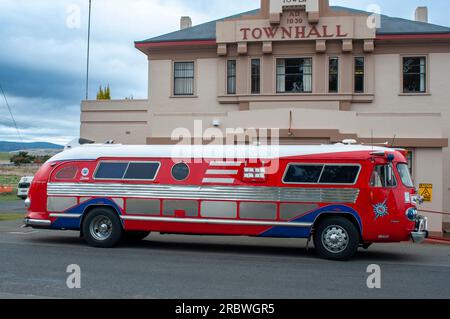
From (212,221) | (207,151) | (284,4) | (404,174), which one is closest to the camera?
(404,174)

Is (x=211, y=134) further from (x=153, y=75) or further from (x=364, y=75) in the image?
(x=364, y=75)

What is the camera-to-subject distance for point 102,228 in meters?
13.6

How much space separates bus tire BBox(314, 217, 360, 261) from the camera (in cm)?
1198

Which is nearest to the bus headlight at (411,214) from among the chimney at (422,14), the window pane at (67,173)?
the window pane at (67,173)

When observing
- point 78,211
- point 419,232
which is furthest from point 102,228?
point 419,232

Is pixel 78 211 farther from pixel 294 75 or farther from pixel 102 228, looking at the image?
pixel 294 75

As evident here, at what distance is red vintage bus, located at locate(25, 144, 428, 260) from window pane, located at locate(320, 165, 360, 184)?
22 mm

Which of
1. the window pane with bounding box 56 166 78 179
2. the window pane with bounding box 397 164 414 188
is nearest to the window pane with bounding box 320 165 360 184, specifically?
the window pane with bounding box 397 164 414 188

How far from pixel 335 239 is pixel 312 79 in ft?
35.3

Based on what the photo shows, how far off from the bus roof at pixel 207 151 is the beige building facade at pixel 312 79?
6967mm

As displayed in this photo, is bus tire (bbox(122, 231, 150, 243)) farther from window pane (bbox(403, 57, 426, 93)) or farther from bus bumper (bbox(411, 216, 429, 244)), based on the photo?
window pane (bbox(403, 57, 426, 93))

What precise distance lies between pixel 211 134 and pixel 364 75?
637cm

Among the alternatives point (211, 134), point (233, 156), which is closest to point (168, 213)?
point (233, 156)
